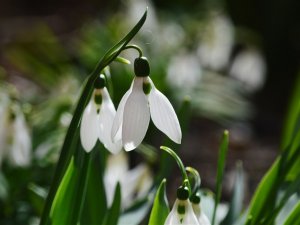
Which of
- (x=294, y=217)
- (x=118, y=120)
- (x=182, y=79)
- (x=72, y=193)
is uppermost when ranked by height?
(x=118, y=120)

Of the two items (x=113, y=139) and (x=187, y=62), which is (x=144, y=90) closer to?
(x=113, y=139)

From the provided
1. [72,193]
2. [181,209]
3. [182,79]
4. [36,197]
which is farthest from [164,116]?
[182,79]

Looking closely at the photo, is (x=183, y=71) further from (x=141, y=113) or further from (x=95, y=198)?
(x=141, y=113)

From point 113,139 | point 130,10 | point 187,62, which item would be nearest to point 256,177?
point 187,62

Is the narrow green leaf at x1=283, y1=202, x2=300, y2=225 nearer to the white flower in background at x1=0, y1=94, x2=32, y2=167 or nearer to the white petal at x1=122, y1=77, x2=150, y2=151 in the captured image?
the white petal at x1=122, y1=77, x2=150, y2=151

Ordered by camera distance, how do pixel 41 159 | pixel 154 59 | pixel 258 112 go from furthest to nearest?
pixel 258 112, pixel 154 59, pixel 41 159

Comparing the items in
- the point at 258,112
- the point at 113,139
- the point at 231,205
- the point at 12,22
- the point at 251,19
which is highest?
the point at 113,139
